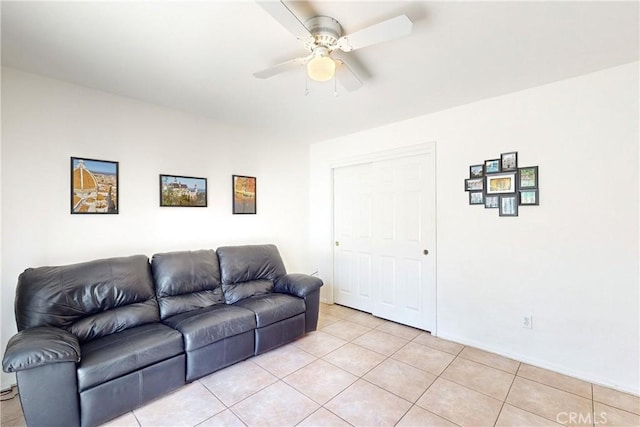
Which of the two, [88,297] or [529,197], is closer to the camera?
[88,297]

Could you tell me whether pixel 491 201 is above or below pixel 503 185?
below

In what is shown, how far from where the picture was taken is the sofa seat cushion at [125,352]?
5.81 ft

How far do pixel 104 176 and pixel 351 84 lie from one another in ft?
7.82

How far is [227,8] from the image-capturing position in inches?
62.9

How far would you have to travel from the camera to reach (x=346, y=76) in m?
2.04

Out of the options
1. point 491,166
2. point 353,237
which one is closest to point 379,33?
point 491,166

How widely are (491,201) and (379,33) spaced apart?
2010 mm

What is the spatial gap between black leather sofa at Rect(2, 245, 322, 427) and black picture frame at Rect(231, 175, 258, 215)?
0.66m

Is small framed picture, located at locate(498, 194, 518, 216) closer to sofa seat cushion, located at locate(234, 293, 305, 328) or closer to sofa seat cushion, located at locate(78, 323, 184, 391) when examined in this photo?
sofa seat cushion, located at locate(234, 293, 305, 328)

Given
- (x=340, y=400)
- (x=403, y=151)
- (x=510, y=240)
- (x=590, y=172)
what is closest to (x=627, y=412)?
(x=510, y=240)

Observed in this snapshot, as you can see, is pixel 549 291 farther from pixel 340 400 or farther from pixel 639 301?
pixel 340 400

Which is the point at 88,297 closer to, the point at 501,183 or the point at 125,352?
the point at 125,352

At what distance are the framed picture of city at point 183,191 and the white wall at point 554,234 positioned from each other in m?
2.70

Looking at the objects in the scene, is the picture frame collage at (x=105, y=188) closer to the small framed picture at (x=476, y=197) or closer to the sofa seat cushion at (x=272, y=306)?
the sofa seat cushion at (x=272, y=306)
